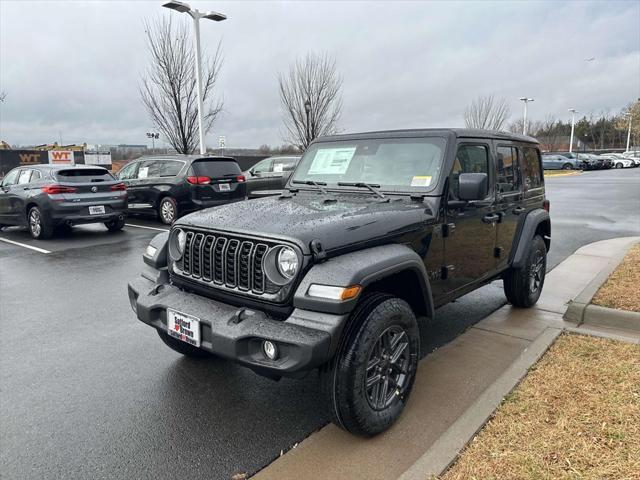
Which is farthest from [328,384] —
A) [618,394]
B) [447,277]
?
[618,394]

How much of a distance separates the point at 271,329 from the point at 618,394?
7.89 feet

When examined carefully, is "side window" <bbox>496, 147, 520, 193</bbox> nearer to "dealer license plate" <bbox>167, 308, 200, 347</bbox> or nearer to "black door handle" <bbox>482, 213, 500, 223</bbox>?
"black door handle" <bbox>482, 213, 500, 223</bbox>

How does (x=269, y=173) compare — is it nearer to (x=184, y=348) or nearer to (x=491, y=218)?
(x=491, y=218)

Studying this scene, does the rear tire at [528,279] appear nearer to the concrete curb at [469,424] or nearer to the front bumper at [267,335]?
the concrete curb at [469,424]

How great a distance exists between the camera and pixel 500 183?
175 inches

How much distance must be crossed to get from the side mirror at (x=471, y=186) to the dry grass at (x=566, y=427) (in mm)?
1396

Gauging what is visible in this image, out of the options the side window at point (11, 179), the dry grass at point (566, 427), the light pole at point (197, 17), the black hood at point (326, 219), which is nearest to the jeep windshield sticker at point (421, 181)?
the black hood at point (326, 219)

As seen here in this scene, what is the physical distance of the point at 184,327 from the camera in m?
2.94

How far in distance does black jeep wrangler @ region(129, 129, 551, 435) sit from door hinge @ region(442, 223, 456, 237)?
2cm

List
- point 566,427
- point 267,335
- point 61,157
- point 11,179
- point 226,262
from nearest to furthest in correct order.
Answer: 1. point 267,335
2. point 566,427
3. point 226,262
4. point 11,179
5. point 61,157

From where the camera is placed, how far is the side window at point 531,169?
196 inches

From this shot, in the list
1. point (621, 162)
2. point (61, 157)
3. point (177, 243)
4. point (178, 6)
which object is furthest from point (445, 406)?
point (621, 162)

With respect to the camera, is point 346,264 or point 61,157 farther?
point 61,157

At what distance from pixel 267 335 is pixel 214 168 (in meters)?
9.62
